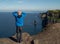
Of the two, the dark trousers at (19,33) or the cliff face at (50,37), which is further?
the cliff face at (50,37)

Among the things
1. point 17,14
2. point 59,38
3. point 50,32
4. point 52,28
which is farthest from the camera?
point 52,28

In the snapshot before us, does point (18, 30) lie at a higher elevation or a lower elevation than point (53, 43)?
higher

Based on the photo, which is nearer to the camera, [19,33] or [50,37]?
[19,33]

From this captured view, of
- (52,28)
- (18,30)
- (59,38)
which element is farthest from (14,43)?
(52,28)

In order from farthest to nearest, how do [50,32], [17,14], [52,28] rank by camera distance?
[52,28] < [50,32] < [17,14]

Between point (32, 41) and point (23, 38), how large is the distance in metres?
0.93

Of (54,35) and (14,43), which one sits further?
(54,35)

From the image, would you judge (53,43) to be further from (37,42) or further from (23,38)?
(23,38)

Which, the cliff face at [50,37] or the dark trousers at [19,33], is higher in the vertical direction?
the dark trousers at [19,33]

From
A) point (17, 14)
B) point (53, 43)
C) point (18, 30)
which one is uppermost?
point (17, 14)

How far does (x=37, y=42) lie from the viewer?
14773 millimetres

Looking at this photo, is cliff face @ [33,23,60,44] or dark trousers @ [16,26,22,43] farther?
cliff face @ [33,23,60,44]

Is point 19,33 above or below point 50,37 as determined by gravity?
above

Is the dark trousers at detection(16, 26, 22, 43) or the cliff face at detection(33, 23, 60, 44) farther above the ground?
the dark trousers at detection(16, 26, 22, 43)
